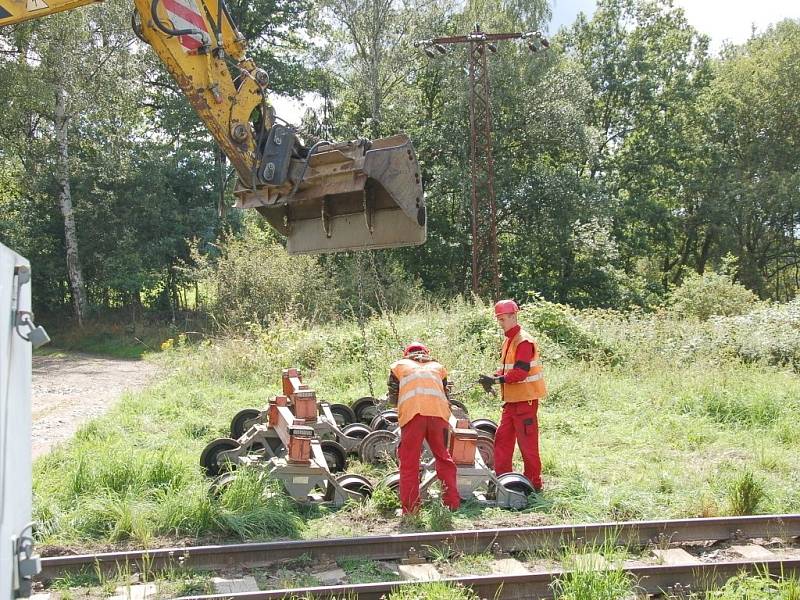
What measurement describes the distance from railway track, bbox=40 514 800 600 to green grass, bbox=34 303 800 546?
46 centimetres

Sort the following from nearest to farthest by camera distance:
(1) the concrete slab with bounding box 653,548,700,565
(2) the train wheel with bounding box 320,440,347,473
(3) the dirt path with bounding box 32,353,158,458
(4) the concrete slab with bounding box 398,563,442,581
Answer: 1. (4) the concrete slab with bounding box 398,563,442,581
2. (1) the concrete slab with bounding box 653,548,700,565
3. (2) the train wheel with bounding box 320,440,347,473
4. (3) the dirt path with bounding box 32,353,158,458

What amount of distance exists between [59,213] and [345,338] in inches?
662

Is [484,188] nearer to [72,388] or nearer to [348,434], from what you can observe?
[72,388]

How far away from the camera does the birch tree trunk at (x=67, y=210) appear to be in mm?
25219

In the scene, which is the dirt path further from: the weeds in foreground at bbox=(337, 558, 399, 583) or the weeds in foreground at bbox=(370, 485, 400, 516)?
the weeds in foreground at bbox=(337, 558, 399, 583)

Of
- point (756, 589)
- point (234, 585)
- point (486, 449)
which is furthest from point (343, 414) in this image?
point (756, 589)

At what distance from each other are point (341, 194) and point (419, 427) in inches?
93.5

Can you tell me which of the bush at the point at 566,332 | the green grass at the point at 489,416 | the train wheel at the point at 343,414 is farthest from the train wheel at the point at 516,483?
the bush at the point at 566,332

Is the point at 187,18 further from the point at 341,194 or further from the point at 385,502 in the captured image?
the point at 385,502

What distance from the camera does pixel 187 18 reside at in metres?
7.05

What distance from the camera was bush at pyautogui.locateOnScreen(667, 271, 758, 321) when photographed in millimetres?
22114

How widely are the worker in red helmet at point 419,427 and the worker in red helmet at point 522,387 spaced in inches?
34.2

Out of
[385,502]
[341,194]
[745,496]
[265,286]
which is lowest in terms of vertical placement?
[745,496]

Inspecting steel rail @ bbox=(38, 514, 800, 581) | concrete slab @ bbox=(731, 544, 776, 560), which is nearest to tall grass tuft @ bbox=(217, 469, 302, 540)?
steel rail @ bbox=(38, 514, 800, 581)
